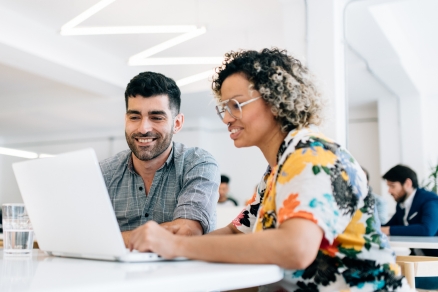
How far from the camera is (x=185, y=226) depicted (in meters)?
1.59

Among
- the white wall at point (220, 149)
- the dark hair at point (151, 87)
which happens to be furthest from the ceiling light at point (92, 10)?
the white wall at point (220, 149)

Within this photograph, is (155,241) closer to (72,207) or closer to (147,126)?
(72,207)

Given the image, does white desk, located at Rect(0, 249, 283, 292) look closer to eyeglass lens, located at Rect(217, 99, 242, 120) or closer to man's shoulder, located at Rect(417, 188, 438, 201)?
eyeglass lens, located at Rect(217, 99, 242, 120)

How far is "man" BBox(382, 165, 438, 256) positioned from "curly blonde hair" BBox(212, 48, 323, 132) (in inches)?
89.9

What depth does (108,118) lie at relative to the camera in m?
9.45

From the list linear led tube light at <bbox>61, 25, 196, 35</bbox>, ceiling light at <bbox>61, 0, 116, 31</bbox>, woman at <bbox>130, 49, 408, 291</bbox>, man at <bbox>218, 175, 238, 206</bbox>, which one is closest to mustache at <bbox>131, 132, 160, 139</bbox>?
woman at <bbox>130, 49, 408, 291</bbox>

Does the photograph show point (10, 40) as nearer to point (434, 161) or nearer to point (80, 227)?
point (80, 227)

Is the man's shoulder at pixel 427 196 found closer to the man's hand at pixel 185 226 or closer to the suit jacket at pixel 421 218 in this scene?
the suit jacket at pixel 421 218

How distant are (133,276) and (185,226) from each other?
704 mm

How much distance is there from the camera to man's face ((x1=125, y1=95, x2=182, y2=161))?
6.43ft

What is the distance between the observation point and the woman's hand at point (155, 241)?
3.51 feet

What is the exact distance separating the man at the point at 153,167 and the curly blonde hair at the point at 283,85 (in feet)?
1.96

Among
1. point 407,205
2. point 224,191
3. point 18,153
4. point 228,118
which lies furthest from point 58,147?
point 228,118

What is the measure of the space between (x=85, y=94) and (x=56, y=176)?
7.04 m
